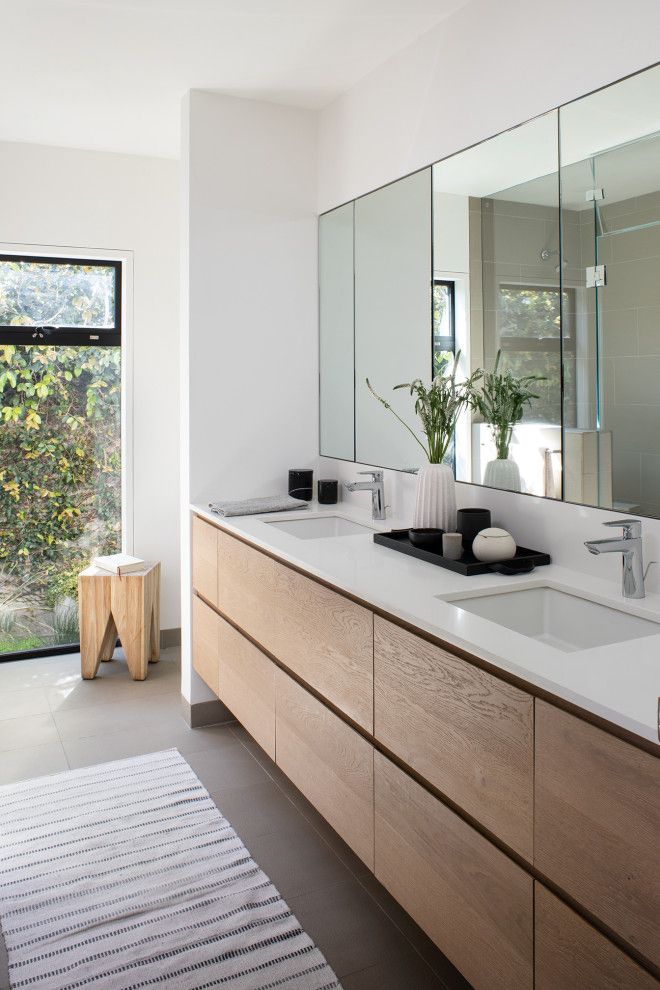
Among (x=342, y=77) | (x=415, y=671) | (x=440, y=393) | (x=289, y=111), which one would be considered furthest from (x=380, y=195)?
(x=415, y=671)

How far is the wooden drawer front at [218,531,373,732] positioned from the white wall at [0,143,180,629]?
151 centimetres

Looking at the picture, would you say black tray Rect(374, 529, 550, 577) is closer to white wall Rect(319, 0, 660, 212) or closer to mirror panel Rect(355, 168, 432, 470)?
mirror panel Rect(355, 168, 432, 470)

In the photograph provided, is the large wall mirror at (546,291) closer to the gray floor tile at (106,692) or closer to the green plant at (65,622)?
the gray floor tile at (106,692)

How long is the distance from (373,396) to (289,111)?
4.15ft

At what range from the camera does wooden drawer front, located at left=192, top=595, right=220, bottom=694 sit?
316 cm

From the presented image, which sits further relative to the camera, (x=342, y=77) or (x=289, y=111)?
(x=289, y=111)

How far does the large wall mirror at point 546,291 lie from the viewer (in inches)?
76.2

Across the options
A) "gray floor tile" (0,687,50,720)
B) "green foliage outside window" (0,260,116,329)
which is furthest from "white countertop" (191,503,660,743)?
"green foliage outside window" (0,260,116,329)

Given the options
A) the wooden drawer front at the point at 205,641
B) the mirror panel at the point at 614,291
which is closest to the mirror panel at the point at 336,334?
the wooden drawer front at the point at 205,641

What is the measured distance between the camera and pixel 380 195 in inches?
120

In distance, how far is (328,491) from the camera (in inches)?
134

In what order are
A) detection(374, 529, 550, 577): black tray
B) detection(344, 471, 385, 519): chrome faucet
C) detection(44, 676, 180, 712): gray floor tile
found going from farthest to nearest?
detection(44, 676, 180, 712): gray floor tile < detection(344, 471, 385, 519): chrome faucet < detection(374, 529, 550, 577): black tray

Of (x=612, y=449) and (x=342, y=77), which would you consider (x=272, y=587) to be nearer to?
(x=612, y=449)

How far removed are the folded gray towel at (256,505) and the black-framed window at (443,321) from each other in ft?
2.72
